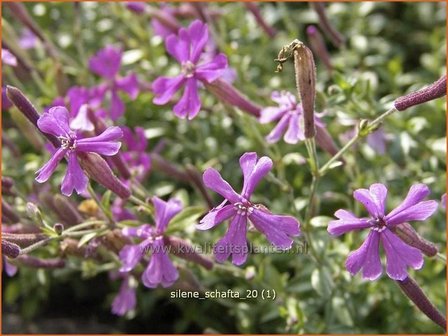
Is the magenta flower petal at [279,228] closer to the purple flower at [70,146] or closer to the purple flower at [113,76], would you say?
the purple flower at [70,146]

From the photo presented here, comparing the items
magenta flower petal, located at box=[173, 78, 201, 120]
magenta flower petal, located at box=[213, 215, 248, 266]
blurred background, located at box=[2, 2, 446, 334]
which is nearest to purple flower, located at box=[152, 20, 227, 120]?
magenta flower petal, located at box=[173, 78, 201, 120]

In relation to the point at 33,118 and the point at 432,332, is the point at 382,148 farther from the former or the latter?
the point at 33,118

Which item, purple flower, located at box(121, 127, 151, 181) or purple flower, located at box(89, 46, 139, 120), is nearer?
purple flower, located at box(121, 127, 151, 181)

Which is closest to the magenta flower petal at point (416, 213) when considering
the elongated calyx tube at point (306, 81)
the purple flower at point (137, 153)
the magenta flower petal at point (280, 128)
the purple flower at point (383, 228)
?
the purple flower at point (383, 228)

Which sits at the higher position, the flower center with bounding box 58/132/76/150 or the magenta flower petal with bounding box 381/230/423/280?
the flower center with bounding box 58/132/76/150

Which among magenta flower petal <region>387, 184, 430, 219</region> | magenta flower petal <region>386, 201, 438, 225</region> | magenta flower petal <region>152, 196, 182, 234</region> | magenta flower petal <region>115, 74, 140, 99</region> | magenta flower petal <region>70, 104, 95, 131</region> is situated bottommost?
magenta flower petal <region>152, 196, 182, 234</region>

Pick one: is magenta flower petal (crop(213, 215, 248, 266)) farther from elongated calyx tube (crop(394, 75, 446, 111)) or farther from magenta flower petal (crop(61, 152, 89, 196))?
elongated calyx tube (crop(394, 75, 446, 111))

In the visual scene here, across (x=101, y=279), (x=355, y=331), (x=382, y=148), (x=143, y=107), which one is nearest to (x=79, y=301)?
(x=101, y=279)
